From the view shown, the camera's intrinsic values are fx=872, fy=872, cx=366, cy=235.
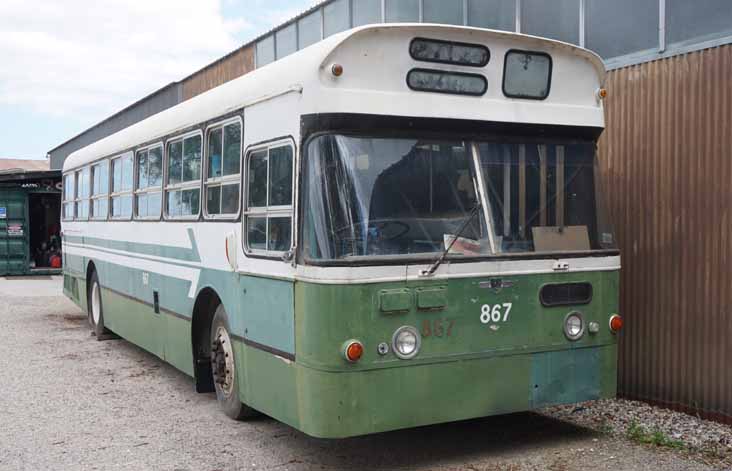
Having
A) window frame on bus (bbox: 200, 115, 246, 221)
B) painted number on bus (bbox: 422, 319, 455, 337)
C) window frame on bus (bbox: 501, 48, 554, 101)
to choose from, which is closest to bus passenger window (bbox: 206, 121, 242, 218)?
window frame on bus (bbox: 200, 115, 246, 221)

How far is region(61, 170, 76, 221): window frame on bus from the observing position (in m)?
14.6

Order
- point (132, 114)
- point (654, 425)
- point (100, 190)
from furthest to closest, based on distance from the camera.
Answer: point (132, 114) < point (100, 190) < point (654, 425)

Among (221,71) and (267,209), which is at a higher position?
(221,71)

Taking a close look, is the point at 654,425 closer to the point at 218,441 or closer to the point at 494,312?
the point at 494,312

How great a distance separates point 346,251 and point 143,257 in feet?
16.3

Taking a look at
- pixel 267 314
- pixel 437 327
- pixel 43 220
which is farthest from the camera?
pixel 43 220

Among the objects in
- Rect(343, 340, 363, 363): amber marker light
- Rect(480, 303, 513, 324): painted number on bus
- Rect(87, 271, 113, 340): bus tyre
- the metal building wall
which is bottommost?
Rect(87, 271, 113, 340): bus tyre

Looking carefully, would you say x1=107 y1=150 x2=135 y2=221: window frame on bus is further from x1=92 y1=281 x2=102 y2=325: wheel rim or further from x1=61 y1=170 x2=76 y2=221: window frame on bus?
x1=61 y1=170 x2=76 y2=221: window frame on bus

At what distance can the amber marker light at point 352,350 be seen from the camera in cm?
561

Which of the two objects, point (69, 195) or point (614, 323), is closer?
point (614, 323)

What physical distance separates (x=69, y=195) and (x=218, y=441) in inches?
365

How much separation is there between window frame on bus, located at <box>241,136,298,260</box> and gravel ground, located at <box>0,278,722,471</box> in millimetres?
1565

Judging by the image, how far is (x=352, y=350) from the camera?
5613mm

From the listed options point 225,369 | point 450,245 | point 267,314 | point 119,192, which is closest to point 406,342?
point 450,245
